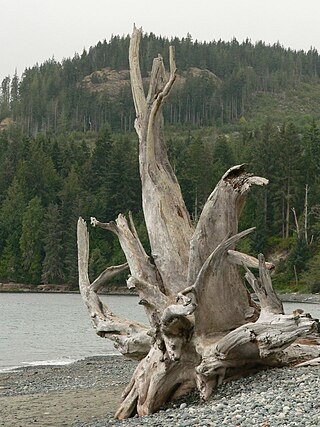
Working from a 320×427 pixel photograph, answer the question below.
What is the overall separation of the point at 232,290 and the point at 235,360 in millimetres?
1586

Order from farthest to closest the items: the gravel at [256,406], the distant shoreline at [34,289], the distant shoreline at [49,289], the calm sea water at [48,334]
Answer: the distant shoreline at [34,289] → the distant shoreline at [49,289] → the calm sea water at [48,334] → the gravel at [256,406]

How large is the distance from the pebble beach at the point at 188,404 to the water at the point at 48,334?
10178mm

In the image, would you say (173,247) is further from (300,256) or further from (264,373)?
(300,256)

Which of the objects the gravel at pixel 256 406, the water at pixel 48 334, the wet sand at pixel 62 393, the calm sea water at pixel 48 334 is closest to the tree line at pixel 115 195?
the calm sea water at pixel 48 334

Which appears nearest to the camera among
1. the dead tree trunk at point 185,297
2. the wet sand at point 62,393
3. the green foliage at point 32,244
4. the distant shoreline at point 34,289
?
the dead tree trunk at point 185,297

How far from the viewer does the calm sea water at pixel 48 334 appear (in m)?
33.4

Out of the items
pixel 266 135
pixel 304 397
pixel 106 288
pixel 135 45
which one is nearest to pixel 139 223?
pixel 106 288

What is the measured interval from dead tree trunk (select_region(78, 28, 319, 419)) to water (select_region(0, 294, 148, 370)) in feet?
51.9

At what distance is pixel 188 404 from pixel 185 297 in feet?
6.05

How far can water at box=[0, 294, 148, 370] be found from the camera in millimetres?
33406

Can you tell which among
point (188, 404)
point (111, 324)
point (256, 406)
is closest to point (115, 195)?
point (111, 324)

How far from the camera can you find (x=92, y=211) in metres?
104

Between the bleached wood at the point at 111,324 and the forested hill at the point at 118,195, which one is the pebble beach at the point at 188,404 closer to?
the bleached wood at the point at 111,324

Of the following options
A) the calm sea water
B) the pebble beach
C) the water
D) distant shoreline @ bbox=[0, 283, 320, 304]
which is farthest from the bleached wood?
distant shoreline @ bbox=[0, 283, 320, 304]
